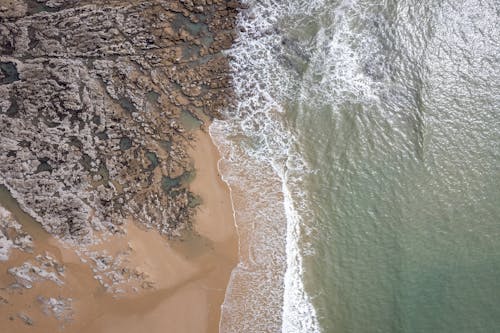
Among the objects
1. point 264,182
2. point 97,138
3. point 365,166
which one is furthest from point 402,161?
point 97,138

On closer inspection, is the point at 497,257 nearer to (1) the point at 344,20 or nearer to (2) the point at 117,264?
(1) the point at 344,20

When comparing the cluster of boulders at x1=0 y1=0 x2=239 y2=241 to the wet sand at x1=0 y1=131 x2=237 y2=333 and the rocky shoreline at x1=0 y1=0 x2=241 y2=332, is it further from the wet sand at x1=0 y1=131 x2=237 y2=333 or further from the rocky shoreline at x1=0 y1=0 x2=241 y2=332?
the wet sand at x1=0 y1=131 x2=237 y2=333

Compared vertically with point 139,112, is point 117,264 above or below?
below

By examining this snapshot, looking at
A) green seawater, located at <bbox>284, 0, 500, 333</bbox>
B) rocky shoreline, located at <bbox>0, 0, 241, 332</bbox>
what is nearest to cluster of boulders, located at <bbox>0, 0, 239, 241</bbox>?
rocky shoreline, located at <bbox>0, 0, 241, 332</bbox>

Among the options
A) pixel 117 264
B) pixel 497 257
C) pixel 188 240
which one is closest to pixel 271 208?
pixel 188 240

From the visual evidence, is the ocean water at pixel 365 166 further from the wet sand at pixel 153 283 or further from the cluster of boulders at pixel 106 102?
the cluster of boulders at pixel 106 102
